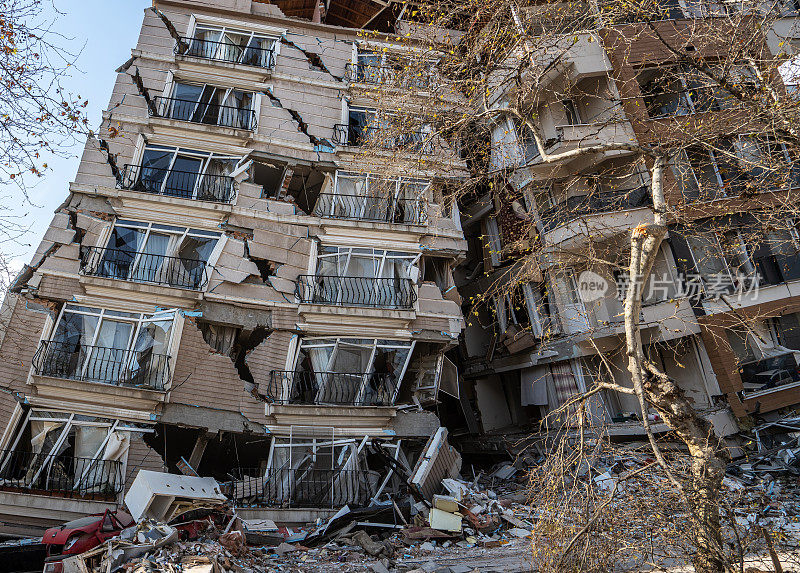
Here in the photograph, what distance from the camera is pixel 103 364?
12156mm

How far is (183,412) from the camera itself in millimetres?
12180

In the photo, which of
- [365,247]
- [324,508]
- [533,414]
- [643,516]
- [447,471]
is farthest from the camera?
[533,414]

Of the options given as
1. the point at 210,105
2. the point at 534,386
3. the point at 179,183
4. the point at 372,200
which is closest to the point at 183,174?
the point at 179,183

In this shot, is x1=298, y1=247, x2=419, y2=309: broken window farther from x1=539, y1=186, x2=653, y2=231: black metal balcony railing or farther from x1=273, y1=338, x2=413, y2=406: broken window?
x1=539, y1=186, x2=653, y2=231: black metal balcony railing

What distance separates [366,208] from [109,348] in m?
8.08

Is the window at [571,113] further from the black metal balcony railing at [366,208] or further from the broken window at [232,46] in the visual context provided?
the broken window at [232,46]

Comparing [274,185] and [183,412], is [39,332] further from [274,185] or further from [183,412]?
[274,185]

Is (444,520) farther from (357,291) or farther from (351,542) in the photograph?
(357,291)

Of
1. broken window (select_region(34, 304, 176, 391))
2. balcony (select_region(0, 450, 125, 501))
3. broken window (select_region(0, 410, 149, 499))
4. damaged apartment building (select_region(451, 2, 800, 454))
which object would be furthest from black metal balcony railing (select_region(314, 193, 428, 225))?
balcony (select_region(0, 450, 125, 501))

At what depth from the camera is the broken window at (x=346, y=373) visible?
1317 cm

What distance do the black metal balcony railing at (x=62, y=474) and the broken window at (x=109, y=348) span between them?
1838mm

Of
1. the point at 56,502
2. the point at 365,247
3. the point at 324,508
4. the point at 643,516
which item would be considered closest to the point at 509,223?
the point at 365,247

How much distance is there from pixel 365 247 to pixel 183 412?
6.71 meters

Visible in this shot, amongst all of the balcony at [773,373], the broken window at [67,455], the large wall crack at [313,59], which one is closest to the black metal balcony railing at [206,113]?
the large wall crack at [313,59]
